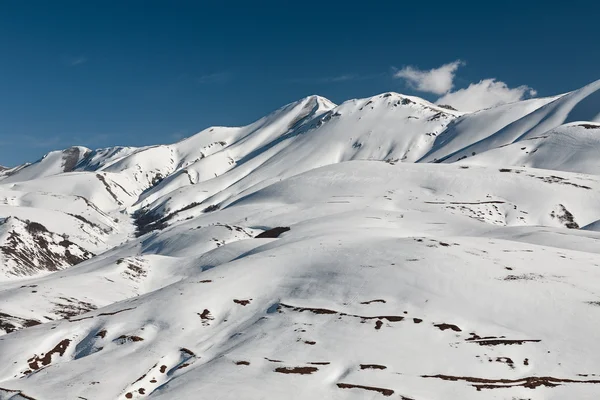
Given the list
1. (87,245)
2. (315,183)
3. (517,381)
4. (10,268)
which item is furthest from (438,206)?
(87,245)

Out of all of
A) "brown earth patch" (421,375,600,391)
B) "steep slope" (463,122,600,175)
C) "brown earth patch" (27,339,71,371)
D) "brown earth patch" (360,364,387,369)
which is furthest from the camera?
"steep slope" (463,122,600,175)

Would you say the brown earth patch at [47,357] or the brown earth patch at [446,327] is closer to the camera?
the brown earth patch at [446,327]

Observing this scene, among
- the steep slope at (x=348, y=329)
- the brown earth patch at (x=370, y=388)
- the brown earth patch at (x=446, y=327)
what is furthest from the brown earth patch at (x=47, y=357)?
the brown earth patch at (x=446, y=327)

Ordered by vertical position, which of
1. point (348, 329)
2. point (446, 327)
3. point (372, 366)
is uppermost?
point (446, 327)

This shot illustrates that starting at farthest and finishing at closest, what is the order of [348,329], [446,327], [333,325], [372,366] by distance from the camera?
1. [333,325]
2. [348,329]
3. [446,327]
4. [372,366]

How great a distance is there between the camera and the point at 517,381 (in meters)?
34.5

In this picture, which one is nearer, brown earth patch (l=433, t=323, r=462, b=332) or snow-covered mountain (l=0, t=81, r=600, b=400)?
snow-covered mountain (l=0, t=81, r=600, b=400)

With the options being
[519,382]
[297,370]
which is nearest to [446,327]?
[519,382]

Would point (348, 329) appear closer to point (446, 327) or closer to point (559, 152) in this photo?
point (446, 327)

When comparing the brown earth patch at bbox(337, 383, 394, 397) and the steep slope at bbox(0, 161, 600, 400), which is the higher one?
the steep slope at bbox(0, 161, 600, 400)

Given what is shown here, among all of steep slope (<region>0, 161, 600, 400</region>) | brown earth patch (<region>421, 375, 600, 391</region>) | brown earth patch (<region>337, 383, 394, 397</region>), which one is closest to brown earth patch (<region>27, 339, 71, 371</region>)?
steep slope (<region>0, 161, 600, 400</region>)

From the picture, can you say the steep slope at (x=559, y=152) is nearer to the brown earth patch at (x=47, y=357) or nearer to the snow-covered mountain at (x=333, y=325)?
the snow-covered mountain at (x=333, y=325)

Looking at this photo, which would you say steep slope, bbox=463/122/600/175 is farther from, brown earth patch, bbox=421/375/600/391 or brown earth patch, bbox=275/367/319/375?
brown earth patch, bbox=275/367/319/375

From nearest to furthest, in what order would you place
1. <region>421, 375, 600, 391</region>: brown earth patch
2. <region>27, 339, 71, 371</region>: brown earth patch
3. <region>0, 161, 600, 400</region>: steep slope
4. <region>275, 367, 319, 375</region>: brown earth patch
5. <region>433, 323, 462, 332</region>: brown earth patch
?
<region>421, 375, 600, 391</region>: brown earth patch, <region>0, 161, 600, 400</region>: steep slope, <region>275, 367, 319, 375</region>: brown earth patch, <region>433, 323, 462, 332</region>: brown earth patch, <region>27, 339, 71, 371</region>: brown earth patch
